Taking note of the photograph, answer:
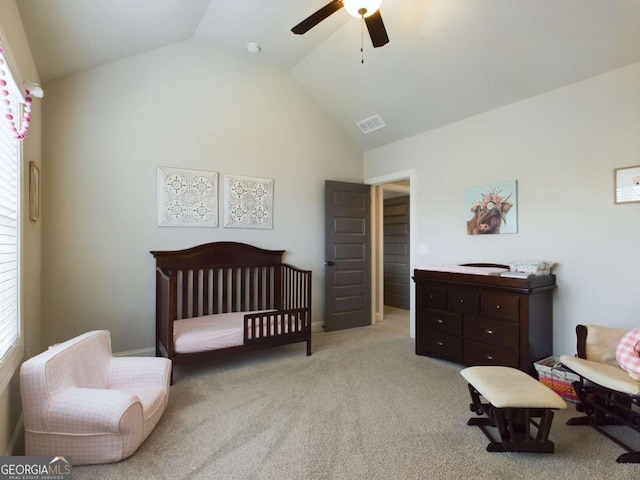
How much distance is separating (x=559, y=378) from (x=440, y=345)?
1.01m

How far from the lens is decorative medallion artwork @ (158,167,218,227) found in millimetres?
3469

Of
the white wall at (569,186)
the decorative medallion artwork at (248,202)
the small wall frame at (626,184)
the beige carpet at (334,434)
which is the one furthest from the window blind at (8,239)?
the small wall frame at (626,184)

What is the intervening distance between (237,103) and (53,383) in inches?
127

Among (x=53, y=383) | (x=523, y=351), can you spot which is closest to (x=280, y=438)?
(x=53, y=383)

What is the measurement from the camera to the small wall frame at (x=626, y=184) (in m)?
2.48

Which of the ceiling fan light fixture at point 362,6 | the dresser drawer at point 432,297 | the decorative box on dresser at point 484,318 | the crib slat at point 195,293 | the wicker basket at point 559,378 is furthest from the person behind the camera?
the crib slat at point 195,293

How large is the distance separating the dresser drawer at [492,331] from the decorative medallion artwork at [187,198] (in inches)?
112

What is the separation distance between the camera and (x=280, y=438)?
6.57 feet

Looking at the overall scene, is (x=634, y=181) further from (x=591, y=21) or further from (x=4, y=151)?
(x=4, y=151)

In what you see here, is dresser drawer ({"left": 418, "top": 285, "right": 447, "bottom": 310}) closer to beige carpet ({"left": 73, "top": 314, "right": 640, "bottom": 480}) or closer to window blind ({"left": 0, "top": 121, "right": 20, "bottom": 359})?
beige carpet ({"left": 73, "top": 314, "right": 640, "bottom": 480})

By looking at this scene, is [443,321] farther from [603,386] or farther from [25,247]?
[25,247]

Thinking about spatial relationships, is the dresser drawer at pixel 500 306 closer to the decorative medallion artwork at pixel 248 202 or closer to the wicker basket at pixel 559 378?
the wicker basket at pixel 559 378

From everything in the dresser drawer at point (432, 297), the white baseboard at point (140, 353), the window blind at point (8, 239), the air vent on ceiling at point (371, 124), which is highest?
the air vent on ceiling at point (371, 124)

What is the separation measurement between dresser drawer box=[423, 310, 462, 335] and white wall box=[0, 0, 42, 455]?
10.6 feet
